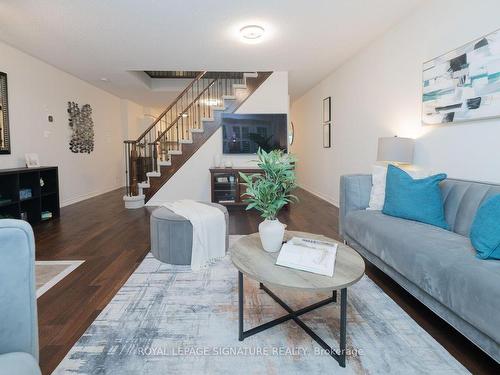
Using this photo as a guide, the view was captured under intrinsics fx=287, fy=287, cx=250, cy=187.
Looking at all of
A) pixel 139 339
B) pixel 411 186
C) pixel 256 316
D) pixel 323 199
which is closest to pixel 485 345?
pixel 256 316

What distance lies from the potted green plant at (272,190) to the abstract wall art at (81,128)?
538 cm

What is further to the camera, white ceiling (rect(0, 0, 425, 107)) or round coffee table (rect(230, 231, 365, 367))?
white ceiling (rect(0, 0, 425, 107))

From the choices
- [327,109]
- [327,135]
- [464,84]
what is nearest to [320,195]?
[327,135]

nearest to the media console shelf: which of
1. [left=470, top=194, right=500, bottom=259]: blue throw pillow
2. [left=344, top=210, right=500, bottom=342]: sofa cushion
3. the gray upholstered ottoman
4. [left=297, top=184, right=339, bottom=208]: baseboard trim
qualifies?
[left=297, top=184, right=339, bottom=208]: baseboard trim

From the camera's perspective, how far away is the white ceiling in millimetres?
2963

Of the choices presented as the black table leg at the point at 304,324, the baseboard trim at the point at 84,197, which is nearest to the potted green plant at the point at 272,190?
the black table leg at the point at 304,324

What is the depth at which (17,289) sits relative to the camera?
932 mm

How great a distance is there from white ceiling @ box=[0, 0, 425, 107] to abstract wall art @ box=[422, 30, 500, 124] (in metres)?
0.83

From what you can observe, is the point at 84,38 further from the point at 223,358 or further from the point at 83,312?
the point at 223,358

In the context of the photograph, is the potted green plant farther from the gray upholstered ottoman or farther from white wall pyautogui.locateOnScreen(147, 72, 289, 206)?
white wall pyautogui.locateOnScreen(147, 72, 289, 206)

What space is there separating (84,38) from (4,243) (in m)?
3.78

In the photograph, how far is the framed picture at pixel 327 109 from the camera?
18.5 ft

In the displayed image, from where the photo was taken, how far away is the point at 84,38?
3.73m

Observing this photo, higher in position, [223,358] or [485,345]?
[485,345]
